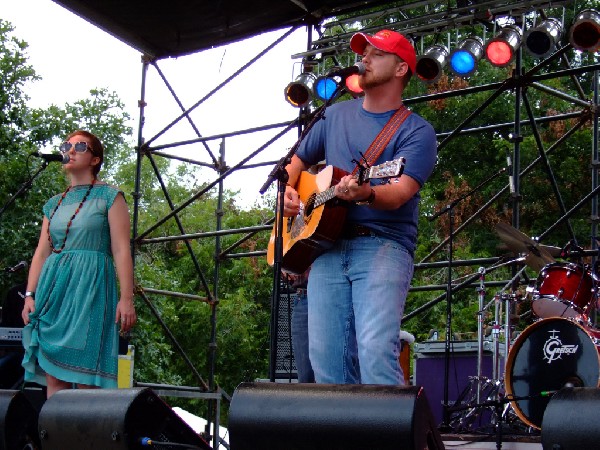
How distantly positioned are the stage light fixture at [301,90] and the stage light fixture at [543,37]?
6.04 feet

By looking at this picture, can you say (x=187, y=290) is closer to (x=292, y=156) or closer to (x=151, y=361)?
(x=151, y=361)

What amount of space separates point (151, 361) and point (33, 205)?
16.7 feet

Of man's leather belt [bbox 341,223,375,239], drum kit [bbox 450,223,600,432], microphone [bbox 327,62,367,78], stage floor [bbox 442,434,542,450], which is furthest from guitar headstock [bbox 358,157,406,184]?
drum kit [bbox 450,223,600,432]

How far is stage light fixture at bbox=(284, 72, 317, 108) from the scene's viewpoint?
805 centimetres

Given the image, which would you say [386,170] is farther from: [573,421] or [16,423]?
[16,423]

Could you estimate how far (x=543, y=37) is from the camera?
7.06 meters

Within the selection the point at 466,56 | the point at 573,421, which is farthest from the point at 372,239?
the point at 466,56

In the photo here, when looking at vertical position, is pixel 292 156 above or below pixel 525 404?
above

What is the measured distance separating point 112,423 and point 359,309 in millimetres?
1067

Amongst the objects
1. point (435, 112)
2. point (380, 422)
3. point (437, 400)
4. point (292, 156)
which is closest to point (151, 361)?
point (435, 112)

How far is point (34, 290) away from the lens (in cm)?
490

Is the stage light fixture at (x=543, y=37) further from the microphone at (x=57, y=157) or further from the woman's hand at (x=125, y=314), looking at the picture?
the woman's hand at (x=125, y=314)

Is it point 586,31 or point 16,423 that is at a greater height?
point 586,31

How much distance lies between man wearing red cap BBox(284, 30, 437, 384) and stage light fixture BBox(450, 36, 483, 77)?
341 cm
